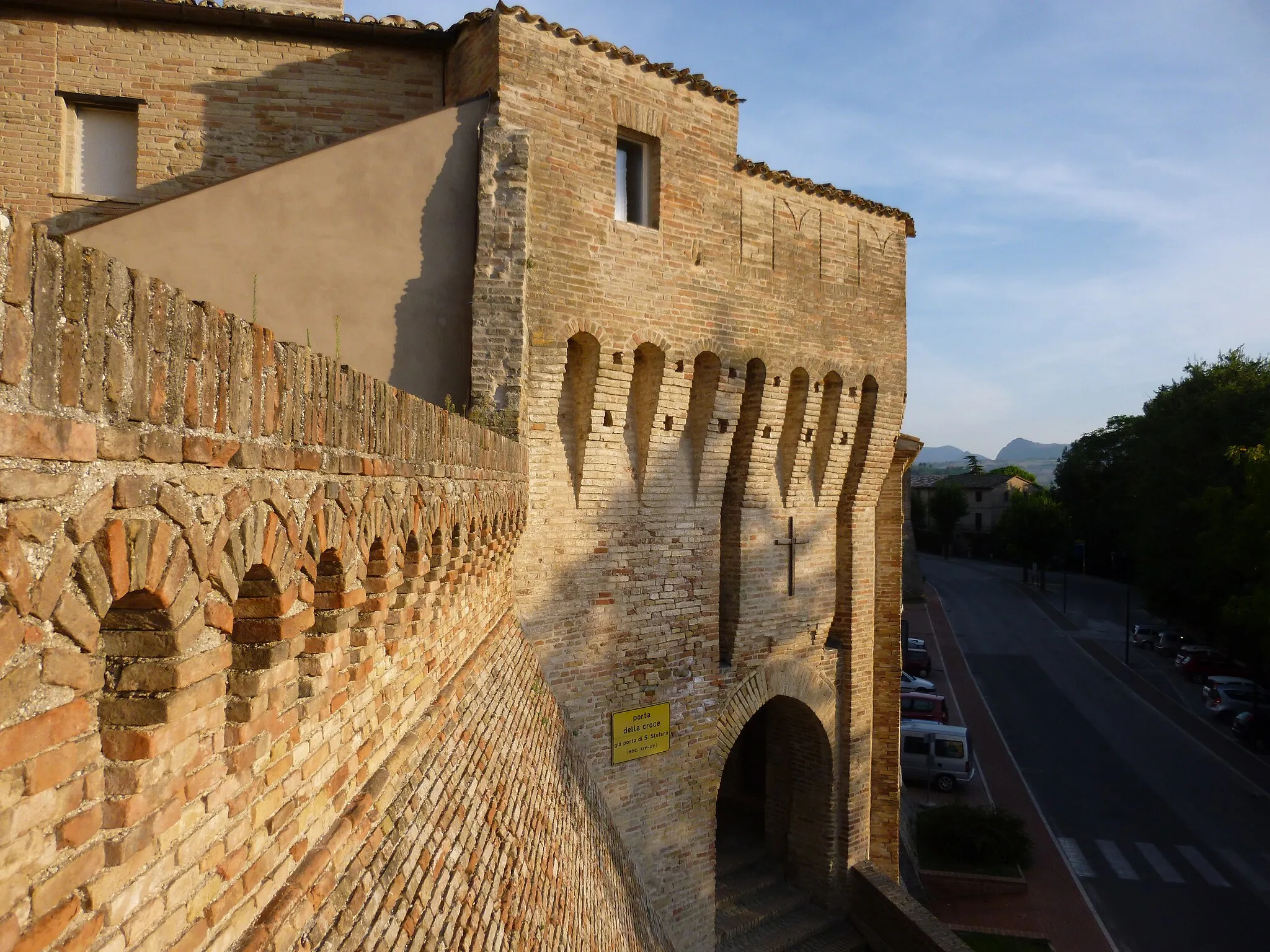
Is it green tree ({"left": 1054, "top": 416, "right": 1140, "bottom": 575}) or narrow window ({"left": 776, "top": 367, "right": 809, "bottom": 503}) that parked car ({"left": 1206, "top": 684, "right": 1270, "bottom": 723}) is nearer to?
green tree ({"left": 1054, "top": 416, "right": 1140, "bottom": 575})

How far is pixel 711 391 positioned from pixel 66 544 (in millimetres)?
9807

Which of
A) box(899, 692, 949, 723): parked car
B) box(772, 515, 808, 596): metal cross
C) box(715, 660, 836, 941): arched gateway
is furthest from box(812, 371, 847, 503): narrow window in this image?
box(899, 692, 949, 723): parked car

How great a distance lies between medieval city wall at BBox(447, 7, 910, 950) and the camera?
9312mm

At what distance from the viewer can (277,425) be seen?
2496mm

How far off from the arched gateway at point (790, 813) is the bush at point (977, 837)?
5.39m

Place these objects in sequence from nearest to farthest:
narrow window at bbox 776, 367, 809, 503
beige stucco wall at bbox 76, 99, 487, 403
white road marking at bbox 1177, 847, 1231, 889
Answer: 1. beige stucco wall at bbox 76, 99, 487, 403
2. narrow window at bbox 776, 367, 809, 503
3. white road marking at bbox 1177, 847, 1231, 889

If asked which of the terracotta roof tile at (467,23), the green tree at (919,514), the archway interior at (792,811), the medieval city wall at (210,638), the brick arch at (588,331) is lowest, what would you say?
the archway interior at (792,811)

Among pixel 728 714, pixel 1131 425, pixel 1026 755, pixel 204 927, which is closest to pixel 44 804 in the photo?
pixel 204 927

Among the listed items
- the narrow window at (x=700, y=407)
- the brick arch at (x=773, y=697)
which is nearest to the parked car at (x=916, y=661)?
the brick arch at (x=773, y=697)

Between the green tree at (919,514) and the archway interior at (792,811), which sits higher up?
the green tree at (919,514)

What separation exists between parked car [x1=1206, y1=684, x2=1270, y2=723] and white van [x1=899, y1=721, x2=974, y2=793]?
11.5 metres

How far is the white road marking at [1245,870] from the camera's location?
55.8 ft

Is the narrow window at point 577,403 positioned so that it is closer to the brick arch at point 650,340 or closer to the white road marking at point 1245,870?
the brick arch at point 650,340

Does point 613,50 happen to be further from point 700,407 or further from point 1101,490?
point 1101,490
